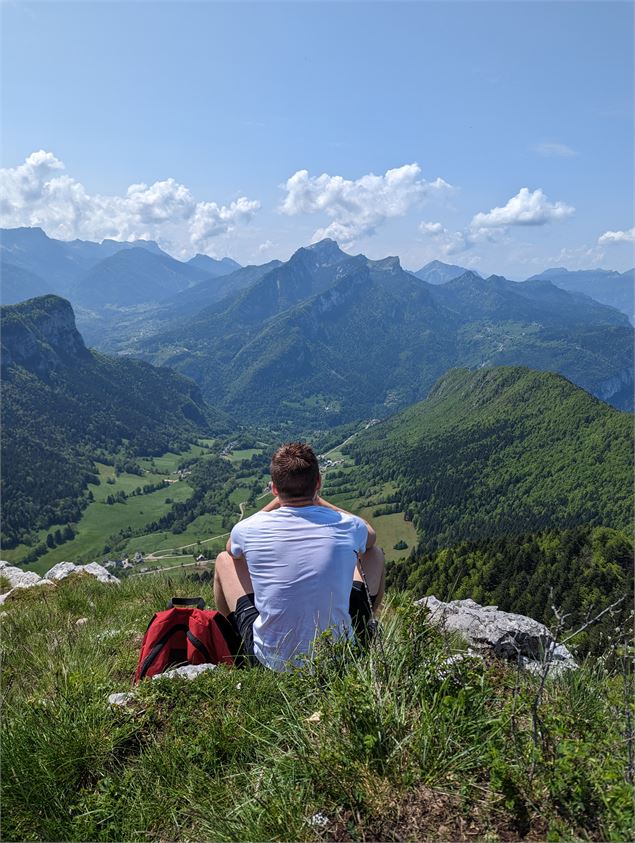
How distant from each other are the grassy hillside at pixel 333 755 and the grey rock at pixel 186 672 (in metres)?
0.16

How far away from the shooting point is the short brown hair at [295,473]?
543 cm

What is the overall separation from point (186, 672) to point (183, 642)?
0.68 meters

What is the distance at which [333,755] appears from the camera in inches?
115

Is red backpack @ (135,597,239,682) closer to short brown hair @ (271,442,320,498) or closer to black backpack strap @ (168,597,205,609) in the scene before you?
black backpack strap @ (168,597,205,609)

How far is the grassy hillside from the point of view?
2.67 meters

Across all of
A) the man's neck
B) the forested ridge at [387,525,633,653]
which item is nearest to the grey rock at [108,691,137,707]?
the man's neck

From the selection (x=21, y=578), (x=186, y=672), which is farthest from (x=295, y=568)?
(x=21, y=578)

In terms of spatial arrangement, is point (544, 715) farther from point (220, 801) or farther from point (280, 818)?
point (220, 801)

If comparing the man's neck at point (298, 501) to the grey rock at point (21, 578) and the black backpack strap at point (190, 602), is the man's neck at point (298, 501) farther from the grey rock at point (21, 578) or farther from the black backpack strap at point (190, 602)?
the grey rock at point (21, 578)

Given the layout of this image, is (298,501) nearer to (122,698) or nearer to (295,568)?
(295,568)

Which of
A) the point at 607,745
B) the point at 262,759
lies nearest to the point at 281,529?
the point at 262,759

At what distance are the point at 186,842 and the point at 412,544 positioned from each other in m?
169

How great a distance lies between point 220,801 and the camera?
3197 mm

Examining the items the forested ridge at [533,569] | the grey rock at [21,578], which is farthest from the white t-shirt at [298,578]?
the forested ridge at [533,569]
